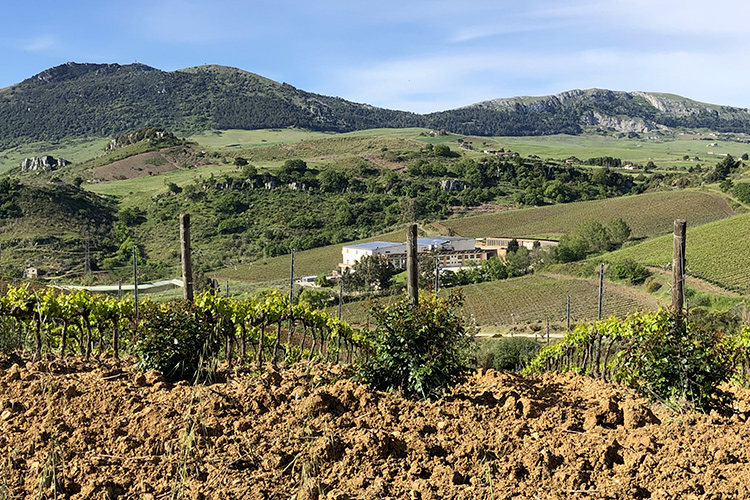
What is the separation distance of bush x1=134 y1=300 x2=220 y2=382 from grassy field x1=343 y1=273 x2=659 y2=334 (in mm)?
30656

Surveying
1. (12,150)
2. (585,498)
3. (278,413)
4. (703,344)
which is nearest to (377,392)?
(278,413)

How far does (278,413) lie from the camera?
4816mm

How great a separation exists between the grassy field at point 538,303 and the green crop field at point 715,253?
4.00 m

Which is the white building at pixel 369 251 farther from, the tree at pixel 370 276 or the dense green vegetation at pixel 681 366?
the dense green vegetation at pixel 681 366

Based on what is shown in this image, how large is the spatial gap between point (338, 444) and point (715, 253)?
153 ft

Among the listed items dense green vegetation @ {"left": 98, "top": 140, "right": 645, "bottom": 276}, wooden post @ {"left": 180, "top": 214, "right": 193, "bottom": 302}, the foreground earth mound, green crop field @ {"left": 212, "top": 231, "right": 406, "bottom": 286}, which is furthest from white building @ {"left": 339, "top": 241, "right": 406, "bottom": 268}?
the foreground earth mound

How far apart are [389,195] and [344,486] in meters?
88.4

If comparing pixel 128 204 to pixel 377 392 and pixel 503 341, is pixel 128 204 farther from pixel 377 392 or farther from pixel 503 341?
pixel 377 392

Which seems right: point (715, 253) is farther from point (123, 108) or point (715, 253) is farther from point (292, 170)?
point (123, 108)

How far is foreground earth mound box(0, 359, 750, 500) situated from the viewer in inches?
145

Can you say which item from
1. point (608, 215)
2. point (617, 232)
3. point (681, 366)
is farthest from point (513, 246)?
point (681, 366)

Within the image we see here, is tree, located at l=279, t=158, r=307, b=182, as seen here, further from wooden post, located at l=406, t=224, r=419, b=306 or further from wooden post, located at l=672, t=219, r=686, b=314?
wooden post, located at l=672, t=219, r=686, b=314

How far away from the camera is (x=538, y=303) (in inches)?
1737

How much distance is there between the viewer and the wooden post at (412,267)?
22.0 feet
